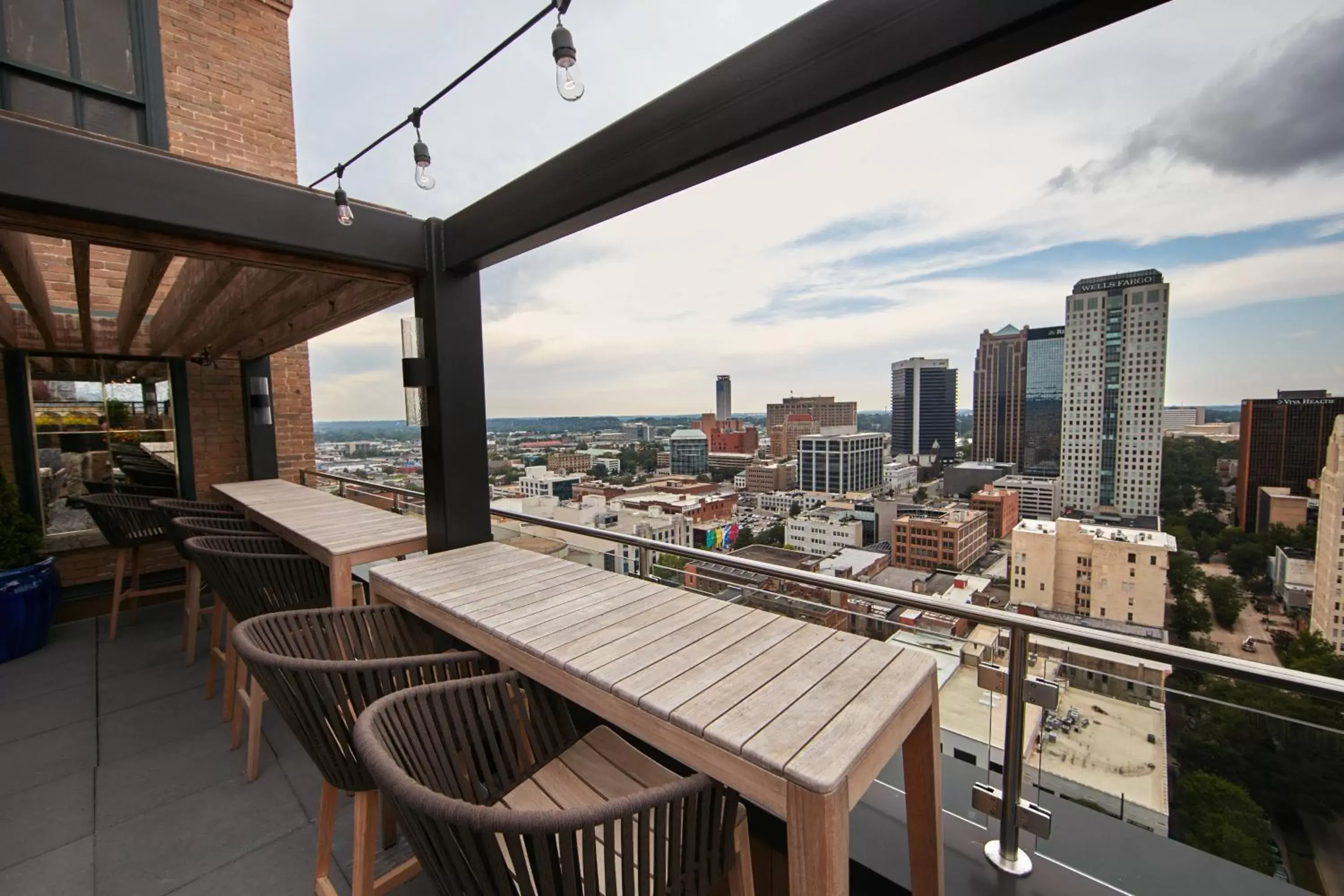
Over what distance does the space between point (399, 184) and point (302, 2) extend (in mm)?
4583

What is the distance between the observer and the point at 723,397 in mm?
13109

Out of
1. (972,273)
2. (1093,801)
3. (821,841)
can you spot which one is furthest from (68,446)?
(972,273)

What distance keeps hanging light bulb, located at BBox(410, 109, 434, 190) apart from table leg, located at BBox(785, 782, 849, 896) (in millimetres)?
2530

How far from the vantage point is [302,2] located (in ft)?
19.0

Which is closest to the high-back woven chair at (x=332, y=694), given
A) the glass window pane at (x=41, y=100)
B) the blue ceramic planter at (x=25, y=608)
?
the blue ceramic planter at (x=25, y=608)

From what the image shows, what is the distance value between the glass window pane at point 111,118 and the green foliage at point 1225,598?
7397mm

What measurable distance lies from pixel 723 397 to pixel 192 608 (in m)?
10.8

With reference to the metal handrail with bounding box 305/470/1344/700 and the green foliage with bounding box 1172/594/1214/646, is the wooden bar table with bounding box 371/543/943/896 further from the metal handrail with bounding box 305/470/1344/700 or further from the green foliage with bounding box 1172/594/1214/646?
the green foliage with bounding box 1172/594/1214/646

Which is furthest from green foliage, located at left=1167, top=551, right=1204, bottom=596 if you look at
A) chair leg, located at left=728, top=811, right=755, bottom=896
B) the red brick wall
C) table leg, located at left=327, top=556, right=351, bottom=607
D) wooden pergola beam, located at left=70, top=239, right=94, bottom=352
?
the red brick wall

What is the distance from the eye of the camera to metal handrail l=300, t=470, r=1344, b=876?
4.08 ft

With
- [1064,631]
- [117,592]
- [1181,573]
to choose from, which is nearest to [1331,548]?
[1181,573]

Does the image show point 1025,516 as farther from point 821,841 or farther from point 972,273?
point 972,273

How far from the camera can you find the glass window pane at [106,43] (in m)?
3.67

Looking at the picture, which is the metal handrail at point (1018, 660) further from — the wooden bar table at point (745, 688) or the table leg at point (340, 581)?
the table leg at point (340, 581)
